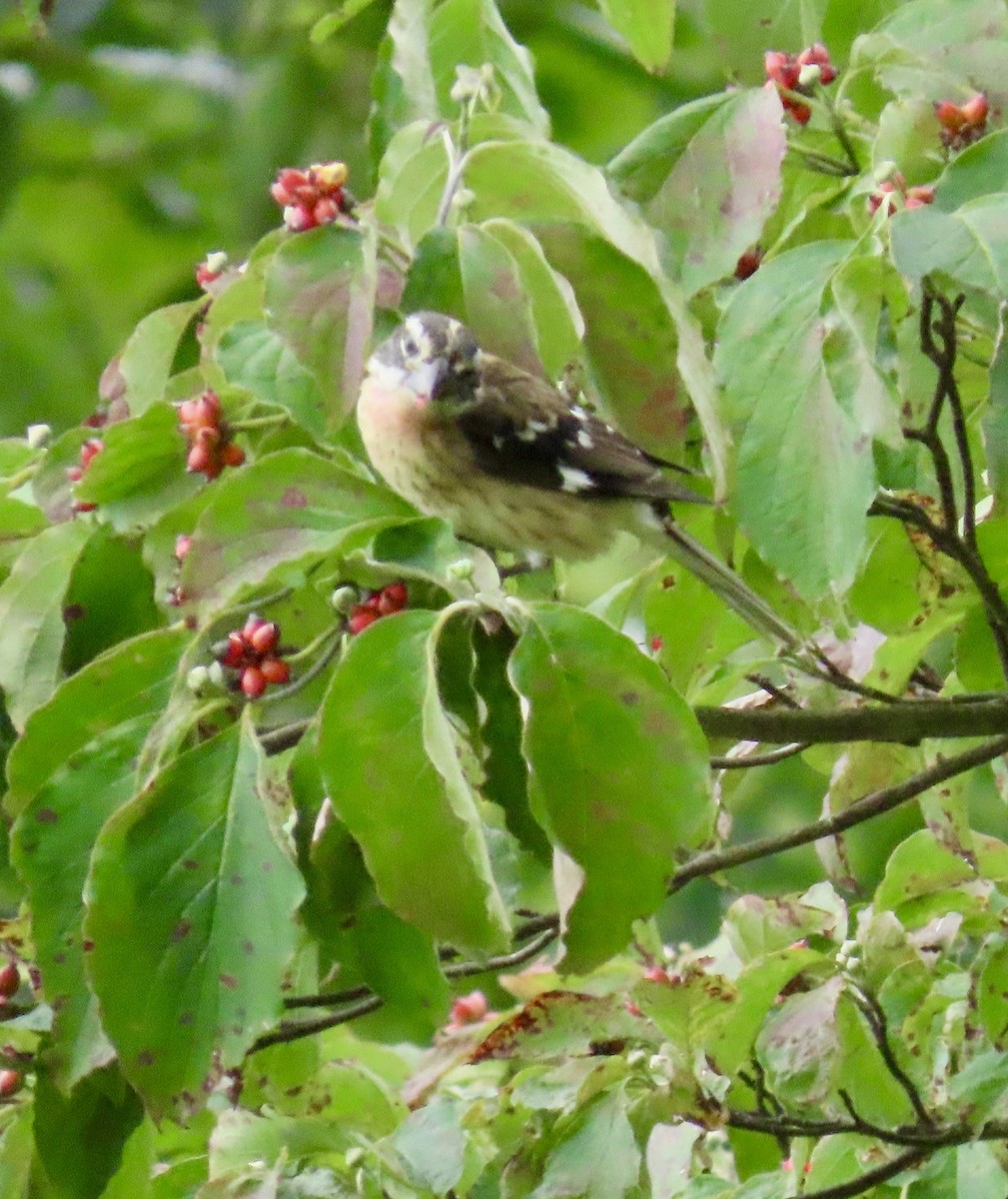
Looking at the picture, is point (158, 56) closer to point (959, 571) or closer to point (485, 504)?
point (485, 504)

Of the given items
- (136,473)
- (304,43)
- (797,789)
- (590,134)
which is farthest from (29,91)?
(136,473)

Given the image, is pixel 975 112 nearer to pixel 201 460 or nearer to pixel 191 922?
pixel 201 460

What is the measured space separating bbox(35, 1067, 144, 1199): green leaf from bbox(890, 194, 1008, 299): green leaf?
1.07m

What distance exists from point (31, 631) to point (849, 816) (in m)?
0.95

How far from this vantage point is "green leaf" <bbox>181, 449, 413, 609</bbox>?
1707 millimetres

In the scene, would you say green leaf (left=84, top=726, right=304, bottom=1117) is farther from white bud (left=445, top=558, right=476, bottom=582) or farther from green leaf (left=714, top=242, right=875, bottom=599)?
green leaf (left=714, top=242, right=875, bottom=599)

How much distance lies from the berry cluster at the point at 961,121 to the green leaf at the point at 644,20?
1.23ft

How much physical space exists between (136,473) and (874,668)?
2.84 ft

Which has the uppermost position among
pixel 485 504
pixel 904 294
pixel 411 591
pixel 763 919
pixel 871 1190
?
pixel 904 294

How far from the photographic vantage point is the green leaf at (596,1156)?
1957 millimetres

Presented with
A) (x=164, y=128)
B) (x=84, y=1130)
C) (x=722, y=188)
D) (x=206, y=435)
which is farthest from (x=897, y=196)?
(x=164, y=128)

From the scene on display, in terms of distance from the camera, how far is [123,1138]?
1981 mm

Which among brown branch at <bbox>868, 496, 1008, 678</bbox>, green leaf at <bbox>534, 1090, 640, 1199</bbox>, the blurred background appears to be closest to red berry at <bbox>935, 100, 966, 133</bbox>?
brown branch at <bbox>868, 496, 1008, 678</bbox>

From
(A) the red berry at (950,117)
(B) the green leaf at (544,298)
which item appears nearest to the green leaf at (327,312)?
(B) the green leaf at (544,298)
